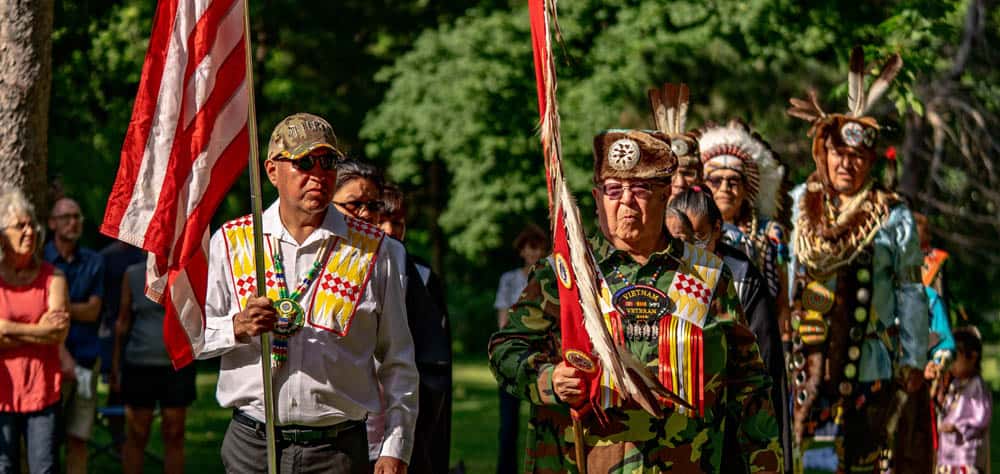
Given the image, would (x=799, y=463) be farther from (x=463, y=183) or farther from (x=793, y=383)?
(x=463, y=183)

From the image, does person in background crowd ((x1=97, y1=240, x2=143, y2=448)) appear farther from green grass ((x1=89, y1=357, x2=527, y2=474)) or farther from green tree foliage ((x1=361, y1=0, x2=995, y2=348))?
green tree foliage ((x1=361, y1=0, x2=995, y2=348))

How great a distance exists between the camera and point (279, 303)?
518cm

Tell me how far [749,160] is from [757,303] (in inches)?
97.5

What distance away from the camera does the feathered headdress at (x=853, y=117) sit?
27.0ft

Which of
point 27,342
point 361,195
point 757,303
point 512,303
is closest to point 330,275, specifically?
point 361,195

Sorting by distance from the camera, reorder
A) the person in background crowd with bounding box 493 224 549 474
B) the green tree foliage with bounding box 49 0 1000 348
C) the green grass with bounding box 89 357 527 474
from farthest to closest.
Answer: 1. the green tree foliage with bounding box 49 0 1000 348
2. the green grass with bounding box 89 357 527 474
3. the person in background crowd with bounding box 493 224 549 474

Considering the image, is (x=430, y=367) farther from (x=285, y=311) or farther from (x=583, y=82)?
(x=583, y=82)

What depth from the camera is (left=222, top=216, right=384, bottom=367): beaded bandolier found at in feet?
17.0

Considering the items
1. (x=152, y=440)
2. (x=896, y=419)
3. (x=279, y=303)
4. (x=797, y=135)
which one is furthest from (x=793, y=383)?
(x=797, y=135)

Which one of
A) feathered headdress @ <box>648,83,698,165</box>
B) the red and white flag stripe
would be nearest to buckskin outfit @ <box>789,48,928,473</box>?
feathered headdress @ <box>648,83,698,165</box>

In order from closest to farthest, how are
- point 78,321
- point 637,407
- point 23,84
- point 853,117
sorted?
point 637,407
point 853,117
point 23,84
point 78,321

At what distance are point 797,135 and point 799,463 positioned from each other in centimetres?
1173

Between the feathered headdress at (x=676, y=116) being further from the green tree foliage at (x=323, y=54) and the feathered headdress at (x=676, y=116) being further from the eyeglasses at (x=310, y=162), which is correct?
the green tree foliage at (x=323, y=54)

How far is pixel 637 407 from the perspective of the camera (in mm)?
4781
